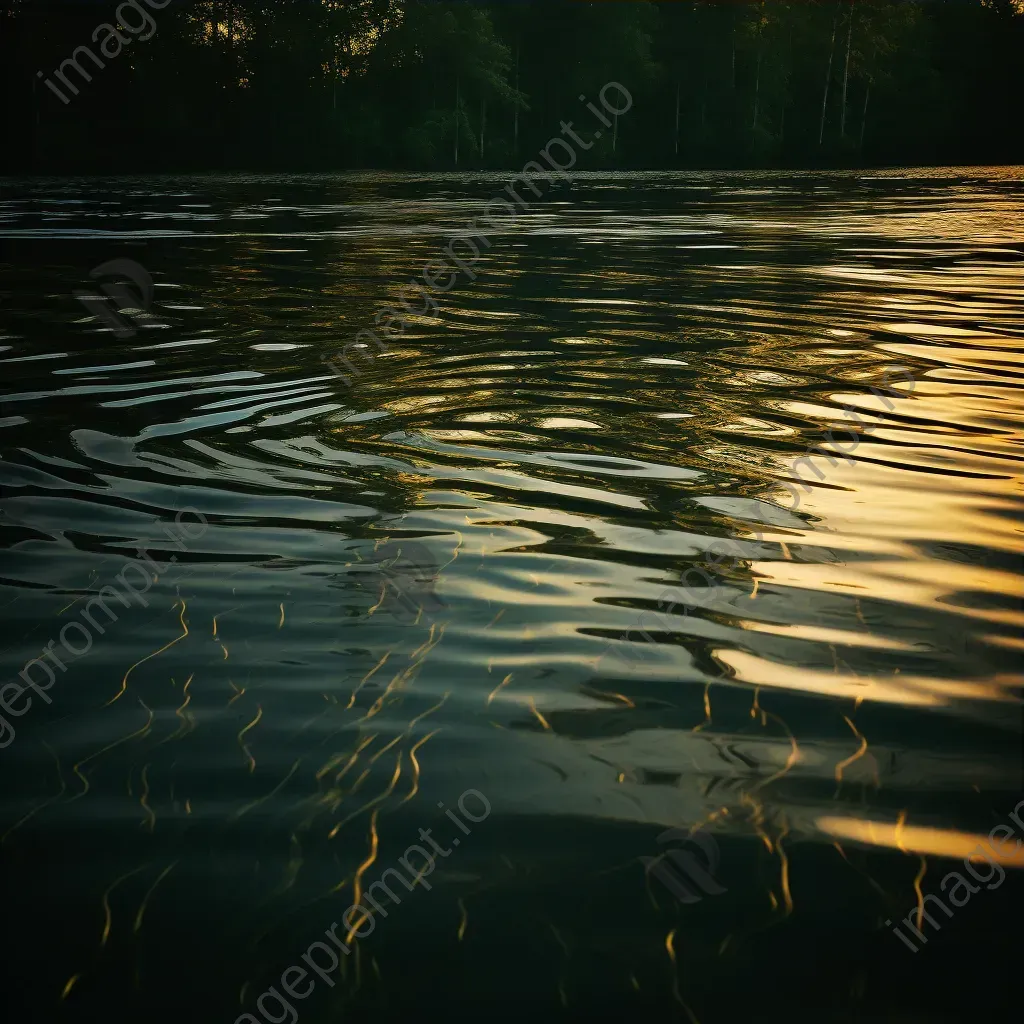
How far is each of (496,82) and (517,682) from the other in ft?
226

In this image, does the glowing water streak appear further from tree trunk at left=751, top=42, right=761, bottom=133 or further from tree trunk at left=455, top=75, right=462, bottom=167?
tree trunk at left=751, top=42, right=761, bottom=133

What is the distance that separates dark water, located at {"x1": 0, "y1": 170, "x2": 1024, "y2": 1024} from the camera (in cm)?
248

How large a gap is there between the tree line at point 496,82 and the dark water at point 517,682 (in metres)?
49.9

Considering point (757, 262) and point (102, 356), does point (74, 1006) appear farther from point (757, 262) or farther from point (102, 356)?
point (757, 262)

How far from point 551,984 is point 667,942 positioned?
0.27m

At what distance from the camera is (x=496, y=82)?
68125 mm

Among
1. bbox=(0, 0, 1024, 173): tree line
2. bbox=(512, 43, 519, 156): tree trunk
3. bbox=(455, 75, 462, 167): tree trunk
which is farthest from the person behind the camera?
bbox=(512, 43, 519, 156): tree trunk

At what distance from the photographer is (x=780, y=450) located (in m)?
6.26

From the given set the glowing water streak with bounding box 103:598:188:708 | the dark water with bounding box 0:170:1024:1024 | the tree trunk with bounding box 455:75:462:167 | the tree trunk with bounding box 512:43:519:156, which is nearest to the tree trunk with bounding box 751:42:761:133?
the tree trunk with bounding box 512:43:519:156

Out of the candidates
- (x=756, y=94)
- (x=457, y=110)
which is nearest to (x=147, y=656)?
(x=457, y=110)

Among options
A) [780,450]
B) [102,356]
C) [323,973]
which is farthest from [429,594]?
[102,356]

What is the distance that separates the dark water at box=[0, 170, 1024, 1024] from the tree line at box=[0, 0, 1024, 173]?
49872 millimetres

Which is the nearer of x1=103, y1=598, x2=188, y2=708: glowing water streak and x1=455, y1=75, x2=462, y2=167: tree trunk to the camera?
x1=103, y1=598, x2=188, y2=708: glowing water streak

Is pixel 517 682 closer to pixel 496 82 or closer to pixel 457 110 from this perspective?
pixel 457 110
